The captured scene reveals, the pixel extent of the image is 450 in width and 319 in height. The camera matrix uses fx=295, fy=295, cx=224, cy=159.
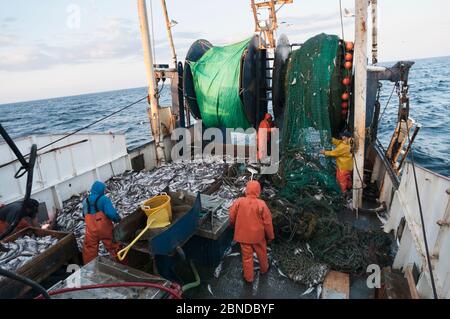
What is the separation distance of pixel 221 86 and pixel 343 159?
161 inches

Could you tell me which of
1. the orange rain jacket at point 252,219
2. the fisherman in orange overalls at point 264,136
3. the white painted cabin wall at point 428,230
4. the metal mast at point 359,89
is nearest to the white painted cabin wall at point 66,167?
the fisherman in orange overalls at point 264,136

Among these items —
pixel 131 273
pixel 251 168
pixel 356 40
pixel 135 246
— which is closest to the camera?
pixel 131 273

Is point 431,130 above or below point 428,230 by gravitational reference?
below

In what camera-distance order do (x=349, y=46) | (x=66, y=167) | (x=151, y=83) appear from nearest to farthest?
(x=349, y=46) < (x=66, y=167) < (x=151, y=83)

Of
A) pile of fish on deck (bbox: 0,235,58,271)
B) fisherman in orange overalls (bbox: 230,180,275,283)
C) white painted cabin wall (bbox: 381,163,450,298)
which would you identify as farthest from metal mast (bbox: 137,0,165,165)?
white painted cabin wall (bbox: 381,163,450,298)

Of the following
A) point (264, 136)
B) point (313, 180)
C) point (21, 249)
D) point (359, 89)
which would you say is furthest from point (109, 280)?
point (264, 136)

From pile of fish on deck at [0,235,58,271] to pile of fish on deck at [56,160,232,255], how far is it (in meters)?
0.79

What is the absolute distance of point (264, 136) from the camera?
9.02m

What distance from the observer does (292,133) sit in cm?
791

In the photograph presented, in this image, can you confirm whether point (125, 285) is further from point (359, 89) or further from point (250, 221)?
point (359, 89)
